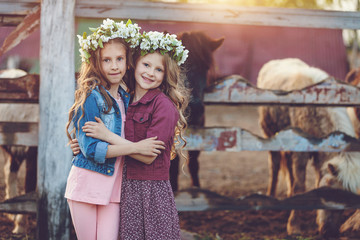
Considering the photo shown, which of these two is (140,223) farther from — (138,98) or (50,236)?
(50,236)

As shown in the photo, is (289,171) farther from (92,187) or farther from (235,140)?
(92,187)

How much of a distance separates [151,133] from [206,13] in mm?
1392

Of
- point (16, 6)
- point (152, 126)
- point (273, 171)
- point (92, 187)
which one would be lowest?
point (273, 171)

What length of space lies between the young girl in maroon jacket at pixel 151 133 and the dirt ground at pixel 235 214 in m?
1.33

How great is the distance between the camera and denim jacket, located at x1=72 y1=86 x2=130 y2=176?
188cm

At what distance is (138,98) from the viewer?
207cm

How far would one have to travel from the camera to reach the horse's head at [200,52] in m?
3.40

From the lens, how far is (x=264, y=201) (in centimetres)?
302

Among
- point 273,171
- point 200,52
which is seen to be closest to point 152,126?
point 200,52

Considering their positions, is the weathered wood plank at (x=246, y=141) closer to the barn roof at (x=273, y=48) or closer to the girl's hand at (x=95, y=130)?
the girl's hand at (x=95, y=130)

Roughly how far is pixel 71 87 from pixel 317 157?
2.76 metres

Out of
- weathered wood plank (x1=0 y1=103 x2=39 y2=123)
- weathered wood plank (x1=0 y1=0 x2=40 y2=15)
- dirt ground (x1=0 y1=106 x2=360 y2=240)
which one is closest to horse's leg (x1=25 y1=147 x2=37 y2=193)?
dirt ground (x1=0 y1=106 x2=360 y2=240)

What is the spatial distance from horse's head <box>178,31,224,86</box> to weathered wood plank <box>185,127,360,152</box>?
602 mm

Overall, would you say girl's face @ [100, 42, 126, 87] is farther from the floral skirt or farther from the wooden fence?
the wooden fence
